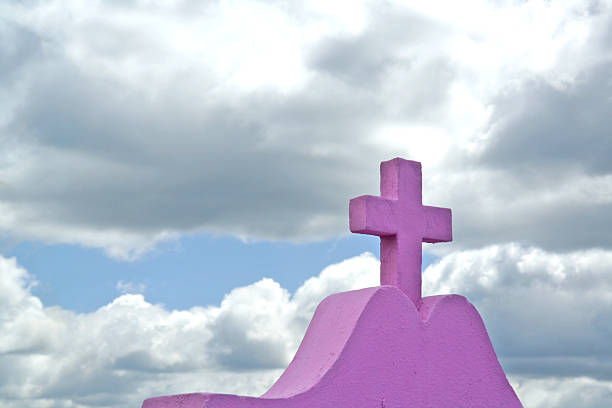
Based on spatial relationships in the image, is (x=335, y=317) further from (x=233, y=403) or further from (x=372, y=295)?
(x=233, y=403)

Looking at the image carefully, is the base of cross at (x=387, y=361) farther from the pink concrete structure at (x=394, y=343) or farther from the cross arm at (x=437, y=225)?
the cross arm at (x=437, y=225)

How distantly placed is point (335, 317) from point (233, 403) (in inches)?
61.6

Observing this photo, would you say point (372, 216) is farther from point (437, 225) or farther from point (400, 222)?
point (437, 225)

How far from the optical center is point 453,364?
27.5ft

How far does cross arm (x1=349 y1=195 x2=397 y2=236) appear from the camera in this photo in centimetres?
831

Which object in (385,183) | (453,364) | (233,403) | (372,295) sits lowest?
(233,403)

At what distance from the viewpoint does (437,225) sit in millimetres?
8922

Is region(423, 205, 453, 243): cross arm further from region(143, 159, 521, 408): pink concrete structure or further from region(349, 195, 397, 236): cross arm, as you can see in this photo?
region(349, 195, 397, 236): cross arm

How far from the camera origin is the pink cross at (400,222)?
8398mm

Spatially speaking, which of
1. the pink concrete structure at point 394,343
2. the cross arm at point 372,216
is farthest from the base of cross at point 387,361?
the cross arm at point 372,216

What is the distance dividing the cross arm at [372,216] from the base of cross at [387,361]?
24.9 inches

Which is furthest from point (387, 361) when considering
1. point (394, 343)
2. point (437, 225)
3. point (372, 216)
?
point (437, 225)

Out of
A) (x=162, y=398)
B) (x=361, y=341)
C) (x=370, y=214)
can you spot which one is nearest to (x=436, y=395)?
(x=361, y=341)

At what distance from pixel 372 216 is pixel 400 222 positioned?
1.28 ft
